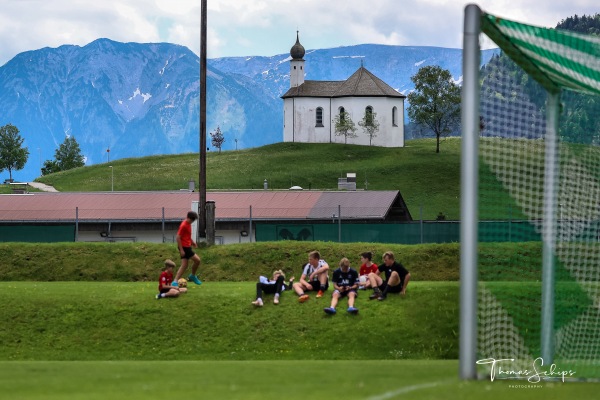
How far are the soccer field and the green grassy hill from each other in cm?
7766

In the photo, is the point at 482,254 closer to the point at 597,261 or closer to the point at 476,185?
the point at 597,261

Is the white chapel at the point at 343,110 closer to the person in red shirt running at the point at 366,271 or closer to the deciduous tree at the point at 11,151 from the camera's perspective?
the deciduous tree at the point at 11,151

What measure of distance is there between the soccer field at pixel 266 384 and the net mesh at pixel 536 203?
1.18 meters

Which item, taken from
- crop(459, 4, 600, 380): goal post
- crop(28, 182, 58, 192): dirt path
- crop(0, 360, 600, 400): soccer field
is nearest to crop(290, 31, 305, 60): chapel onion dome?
crop(28, 182, 58, 192): dirt path

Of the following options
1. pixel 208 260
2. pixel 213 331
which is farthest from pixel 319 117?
pixel 213 331

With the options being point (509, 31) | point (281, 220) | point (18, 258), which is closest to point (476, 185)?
point (509, 31)

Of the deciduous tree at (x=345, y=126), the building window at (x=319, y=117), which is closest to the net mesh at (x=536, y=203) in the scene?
the deciduous tree at (x=345, y=126)

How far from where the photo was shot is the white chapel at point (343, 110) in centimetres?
14025

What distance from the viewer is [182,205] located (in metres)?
62.5

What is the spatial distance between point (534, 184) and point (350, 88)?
130 meters

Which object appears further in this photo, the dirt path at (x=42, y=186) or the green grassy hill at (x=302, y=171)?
the dirt path at (x=42, y=186)

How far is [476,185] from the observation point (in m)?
13.8

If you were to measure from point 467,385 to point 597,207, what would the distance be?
8200 millimetres

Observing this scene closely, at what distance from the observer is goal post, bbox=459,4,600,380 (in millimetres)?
13961
